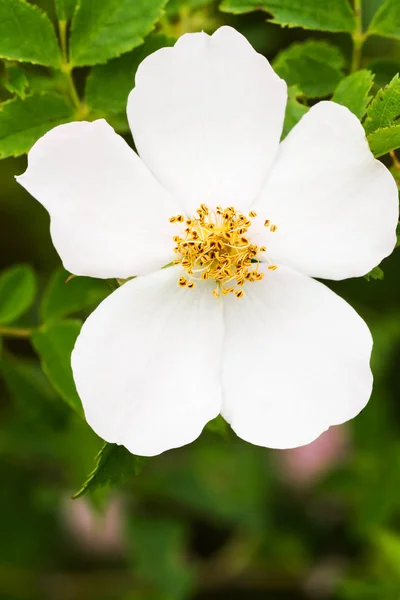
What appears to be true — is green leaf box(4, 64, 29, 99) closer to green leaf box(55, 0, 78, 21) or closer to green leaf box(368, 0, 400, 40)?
green leaf box(55, 0, 78, 21)

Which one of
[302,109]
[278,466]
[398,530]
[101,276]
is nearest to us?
[101,276]

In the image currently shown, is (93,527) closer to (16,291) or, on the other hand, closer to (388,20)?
(16,291)

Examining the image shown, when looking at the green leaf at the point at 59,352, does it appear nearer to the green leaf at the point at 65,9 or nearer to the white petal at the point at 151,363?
the white petal at the point at 151,363

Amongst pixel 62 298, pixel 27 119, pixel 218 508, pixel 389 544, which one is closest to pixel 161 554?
pixel 218 508

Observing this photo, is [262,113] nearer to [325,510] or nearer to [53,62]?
[53,62]

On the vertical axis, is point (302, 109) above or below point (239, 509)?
above

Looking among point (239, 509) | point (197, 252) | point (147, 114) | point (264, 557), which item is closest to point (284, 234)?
point (197, 252)

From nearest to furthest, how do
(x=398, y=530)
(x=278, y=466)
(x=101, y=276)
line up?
(x=101, y=276)
(x=398, y=530)
(x=278, y=466)
